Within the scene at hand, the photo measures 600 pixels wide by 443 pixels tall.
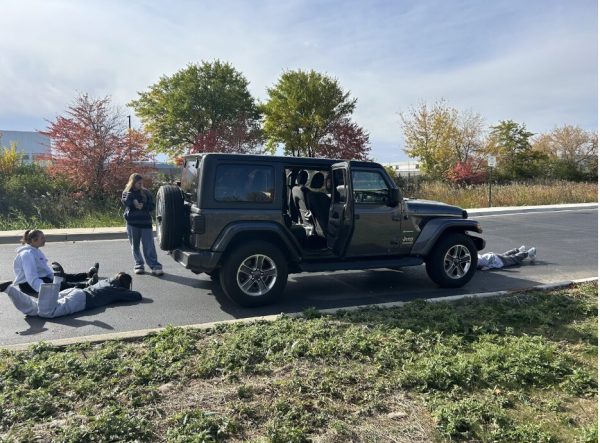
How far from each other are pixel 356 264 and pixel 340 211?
30.7 inches

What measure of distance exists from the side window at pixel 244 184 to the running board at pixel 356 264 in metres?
1.07

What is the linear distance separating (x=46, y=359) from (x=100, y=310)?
177 cm

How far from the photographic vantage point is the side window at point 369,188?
6207mm

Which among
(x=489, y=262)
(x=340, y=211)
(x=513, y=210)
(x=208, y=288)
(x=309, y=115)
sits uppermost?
(x=309, y=115)

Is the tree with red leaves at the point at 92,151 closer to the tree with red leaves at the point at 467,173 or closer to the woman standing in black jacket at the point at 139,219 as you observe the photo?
the woman standing in black jacket at the point at 139,219

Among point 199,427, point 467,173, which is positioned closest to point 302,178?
point 199,427

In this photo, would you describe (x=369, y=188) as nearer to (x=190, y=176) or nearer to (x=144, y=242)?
(x=190, y=176)

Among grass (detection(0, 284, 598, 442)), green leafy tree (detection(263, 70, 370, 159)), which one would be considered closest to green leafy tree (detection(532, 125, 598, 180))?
green leafy tree (detection(263, 70, 370, 159))

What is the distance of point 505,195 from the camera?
24.6m

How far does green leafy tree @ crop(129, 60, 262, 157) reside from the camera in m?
26.5

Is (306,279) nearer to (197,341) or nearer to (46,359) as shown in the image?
(197,341)

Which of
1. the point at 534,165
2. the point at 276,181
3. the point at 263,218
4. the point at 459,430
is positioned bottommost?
the point at 459,430

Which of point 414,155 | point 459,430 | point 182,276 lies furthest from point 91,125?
point 414,155

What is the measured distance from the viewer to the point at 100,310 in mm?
5555
